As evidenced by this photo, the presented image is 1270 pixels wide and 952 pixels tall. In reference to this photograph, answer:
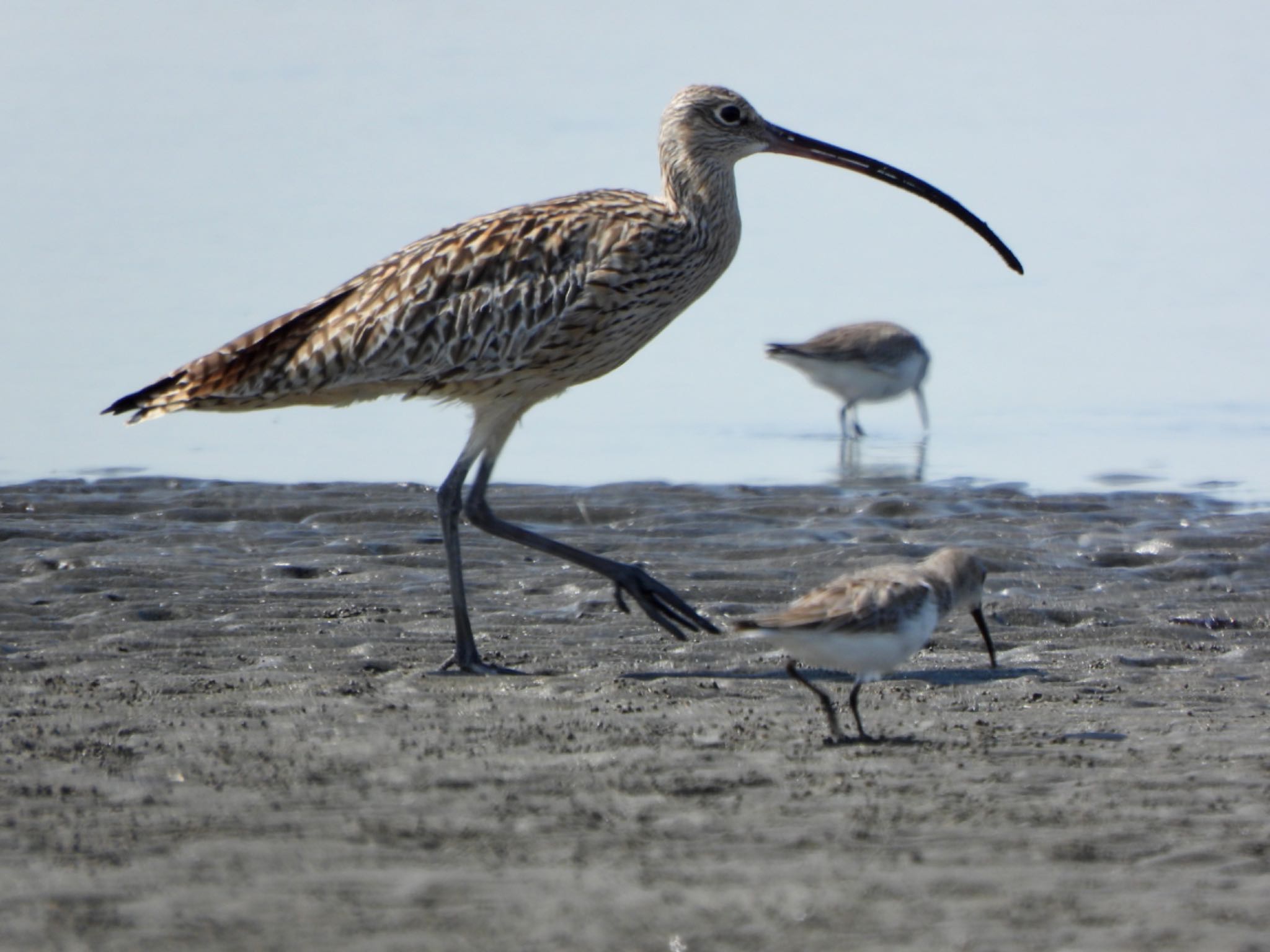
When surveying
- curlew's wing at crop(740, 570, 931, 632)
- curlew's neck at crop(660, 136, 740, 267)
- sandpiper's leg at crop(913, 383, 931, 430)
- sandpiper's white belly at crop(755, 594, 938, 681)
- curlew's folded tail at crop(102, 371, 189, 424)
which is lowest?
sandpiper's white belly at crop(755, 594, 938, 681)

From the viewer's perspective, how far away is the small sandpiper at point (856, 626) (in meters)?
5.71

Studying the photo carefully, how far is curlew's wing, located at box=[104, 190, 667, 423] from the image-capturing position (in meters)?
7.55

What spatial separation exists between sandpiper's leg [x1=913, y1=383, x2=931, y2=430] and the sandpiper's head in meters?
8.21

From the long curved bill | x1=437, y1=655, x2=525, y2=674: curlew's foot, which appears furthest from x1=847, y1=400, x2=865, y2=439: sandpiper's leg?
x1=437, y1=655, x2=525, y2=674: curlew's foot

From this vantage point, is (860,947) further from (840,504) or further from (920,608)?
(840,504)

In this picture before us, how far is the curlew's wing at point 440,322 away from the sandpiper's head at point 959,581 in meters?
1.74

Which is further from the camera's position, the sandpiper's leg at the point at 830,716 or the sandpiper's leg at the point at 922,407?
the sandpiper's leg at the point at 922,407

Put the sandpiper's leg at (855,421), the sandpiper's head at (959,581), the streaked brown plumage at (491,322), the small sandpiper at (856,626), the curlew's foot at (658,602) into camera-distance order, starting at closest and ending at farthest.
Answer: the small sandpiper at (856,626) < the sandpiper's head at (959,581) < the curlew's foot at (658,602) < the streaked brown plumage at (491,322) < the sandpiper's leg at (855,421)

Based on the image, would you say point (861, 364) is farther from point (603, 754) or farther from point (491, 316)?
point (603, 754)

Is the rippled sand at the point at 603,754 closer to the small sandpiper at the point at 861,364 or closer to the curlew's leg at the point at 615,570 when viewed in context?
the curlew's leg at the point at 615,570

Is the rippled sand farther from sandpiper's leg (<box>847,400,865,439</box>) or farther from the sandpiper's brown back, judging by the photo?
sandpiper's leg (<box>847,400,865,439</box>)

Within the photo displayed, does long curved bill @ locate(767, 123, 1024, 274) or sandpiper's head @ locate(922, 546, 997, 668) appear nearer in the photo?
sandpiper's head @ locate(922, 546, 997, 668)

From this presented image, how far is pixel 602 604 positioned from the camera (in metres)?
7.87

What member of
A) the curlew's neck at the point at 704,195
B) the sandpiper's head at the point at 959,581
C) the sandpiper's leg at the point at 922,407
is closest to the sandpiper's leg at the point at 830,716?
the sandpiper's head at the point at 959,581
